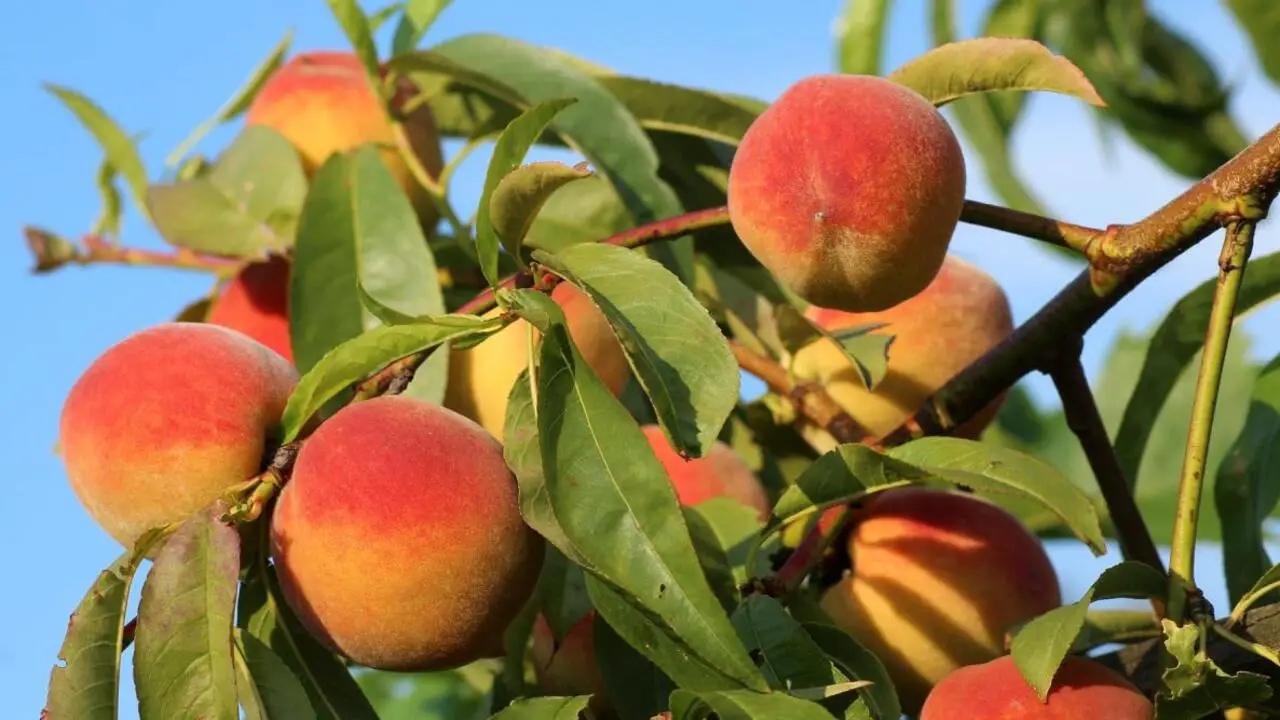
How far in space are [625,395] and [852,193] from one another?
545 millimetres

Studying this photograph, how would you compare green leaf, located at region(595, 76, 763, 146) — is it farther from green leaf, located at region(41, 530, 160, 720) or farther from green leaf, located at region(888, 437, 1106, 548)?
green leaf, located at region(41, 530, 160, 720)

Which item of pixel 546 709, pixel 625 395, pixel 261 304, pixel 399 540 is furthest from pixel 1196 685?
pixel 261 304

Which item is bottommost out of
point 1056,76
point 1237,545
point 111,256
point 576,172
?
point 111,256

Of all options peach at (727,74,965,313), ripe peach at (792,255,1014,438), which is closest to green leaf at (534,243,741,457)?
peach at (727,74,965,313)

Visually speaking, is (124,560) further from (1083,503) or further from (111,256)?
(111,256)

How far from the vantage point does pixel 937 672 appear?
3.83ft

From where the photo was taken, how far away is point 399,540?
952 millimetres

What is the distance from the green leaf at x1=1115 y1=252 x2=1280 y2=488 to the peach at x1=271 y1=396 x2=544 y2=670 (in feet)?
1.85

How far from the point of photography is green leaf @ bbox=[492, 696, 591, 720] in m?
0.91

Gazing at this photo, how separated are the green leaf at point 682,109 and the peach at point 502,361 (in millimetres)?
210

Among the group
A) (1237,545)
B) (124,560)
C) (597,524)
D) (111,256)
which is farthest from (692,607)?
(111,256)

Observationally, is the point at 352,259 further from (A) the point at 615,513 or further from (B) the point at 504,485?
(A) the point at 615,513

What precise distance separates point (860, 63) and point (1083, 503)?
91cm

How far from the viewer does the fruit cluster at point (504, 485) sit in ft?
3.14
